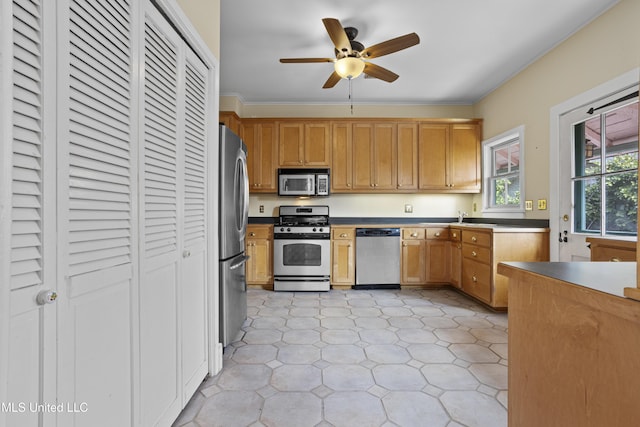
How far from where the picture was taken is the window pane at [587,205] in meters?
2.42

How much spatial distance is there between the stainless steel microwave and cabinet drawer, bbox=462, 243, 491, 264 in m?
1.89

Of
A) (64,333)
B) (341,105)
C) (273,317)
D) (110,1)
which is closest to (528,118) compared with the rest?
(341,105)

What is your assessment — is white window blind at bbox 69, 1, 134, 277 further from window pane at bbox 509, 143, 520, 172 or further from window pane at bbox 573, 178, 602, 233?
window pane at bbox 509, 143, 520, 172

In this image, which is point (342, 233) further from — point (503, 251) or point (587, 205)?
point (587, 205)

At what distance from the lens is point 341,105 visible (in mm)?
4355

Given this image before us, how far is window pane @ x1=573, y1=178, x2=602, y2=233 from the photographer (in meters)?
2.42

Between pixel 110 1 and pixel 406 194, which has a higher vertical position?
pixel 110 1

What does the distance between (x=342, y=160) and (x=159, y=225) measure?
3131mm

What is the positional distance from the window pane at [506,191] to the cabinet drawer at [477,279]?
97cm

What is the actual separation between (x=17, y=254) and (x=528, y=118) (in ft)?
13.3

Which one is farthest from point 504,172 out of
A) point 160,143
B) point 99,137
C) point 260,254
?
point 99,137

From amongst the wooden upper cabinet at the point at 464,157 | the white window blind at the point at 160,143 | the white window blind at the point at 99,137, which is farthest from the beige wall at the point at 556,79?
the white window blind at the point at 99,137

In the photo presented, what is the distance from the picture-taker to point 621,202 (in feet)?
7.29

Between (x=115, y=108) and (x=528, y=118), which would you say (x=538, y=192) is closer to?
(x=528, y=118)
